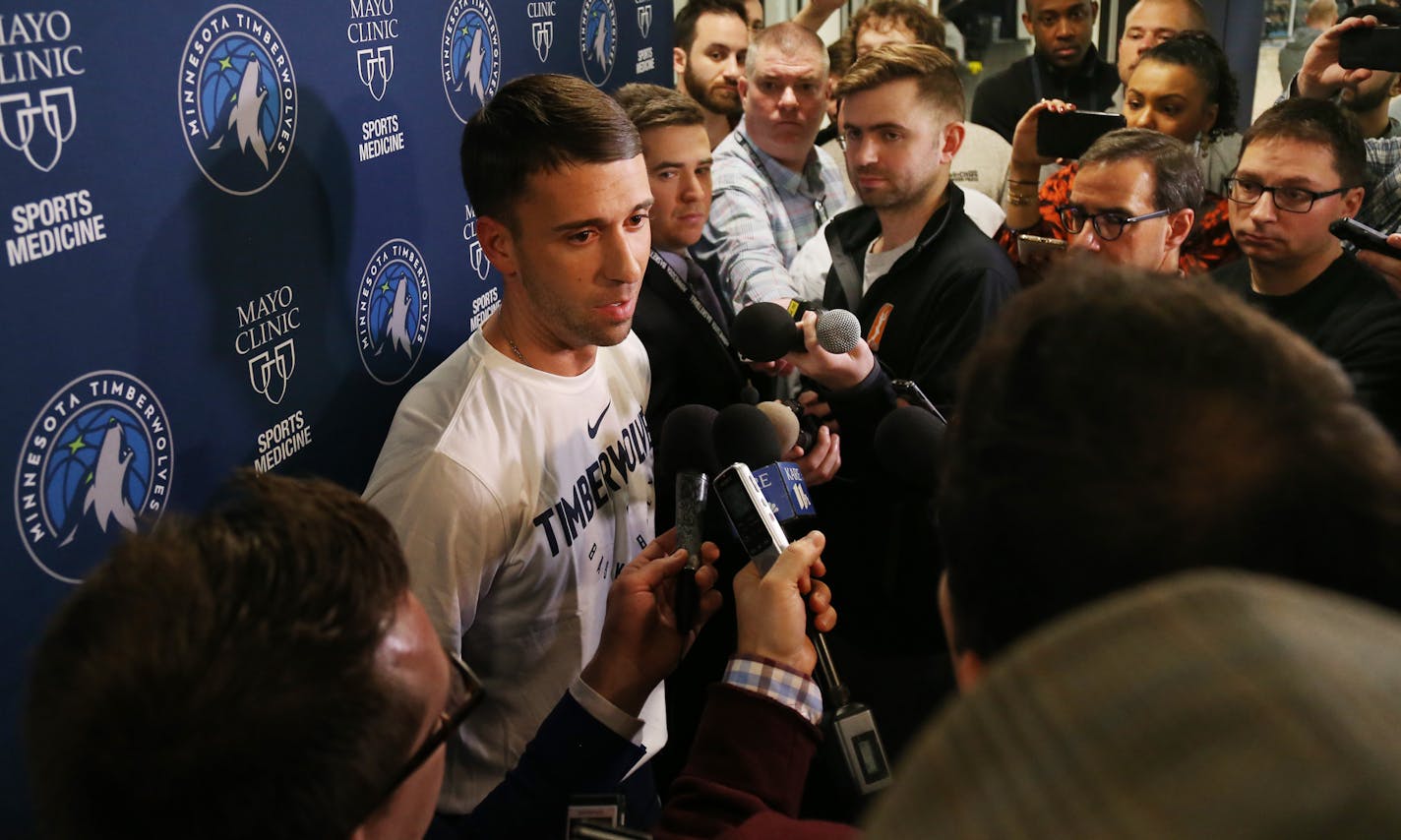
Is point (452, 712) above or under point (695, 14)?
under

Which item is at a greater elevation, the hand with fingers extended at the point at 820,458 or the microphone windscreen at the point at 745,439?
the microphone windscreen at the point at 745,439

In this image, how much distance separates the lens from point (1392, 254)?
2.21 m

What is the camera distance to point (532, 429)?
173cm

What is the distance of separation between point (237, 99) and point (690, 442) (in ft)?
2.91

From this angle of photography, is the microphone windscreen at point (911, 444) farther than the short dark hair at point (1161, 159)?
No

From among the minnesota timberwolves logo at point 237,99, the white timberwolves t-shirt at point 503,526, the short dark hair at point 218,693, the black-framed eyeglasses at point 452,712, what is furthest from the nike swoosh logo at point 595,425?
the short dark hair at point 218,693

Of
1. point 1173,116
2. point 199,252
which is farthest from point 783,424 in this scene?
point 1173,116

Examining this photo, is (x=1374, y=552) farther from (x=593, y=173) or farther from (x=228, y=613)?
(x=593, y=173)

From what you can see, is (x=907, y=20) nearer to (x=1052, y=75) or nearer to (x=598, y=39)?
(x=1052, y=75)

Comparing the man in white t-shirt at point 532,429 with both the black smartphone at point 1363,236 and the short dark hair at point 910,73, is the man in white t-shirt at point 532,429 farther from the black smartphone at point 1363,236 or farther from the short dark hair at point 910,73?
the black smartphone at point 1363,236

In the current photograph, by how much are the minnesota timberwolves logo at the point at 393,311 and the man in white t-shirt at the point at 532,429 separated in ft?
0.94

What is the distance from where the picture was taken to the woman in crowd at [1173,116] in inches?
127

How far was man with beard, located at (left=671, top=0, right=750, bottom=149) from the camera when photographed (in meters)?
4.26

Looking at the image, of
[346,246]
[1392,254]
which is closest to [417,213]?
[346,246]
